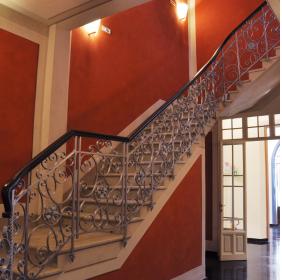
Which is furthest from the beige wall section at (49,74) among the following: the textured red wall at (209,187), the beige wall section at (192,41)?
the beige wall section at (192,41)

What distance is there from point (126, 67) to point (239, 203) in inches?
132

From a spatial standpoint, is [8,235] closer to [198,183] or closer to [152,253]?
[152,253]

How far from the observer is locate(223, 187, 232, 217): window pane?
660 centimetres

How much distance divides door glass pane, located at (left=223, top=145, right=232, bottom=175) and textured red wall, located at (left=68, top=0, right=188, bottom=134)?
166 cm

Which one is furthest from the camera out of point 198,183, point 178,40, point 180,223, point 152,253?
point 178,40

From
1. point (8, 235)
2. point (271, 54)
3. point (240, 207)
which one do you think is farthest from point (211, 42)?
point (8, 235)

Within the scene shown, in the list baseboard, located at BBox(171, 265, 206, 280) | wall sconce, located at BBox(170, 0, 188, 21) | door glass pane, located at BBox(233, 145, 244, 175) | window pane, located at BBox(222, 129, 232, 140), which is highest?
wall sconce, located at BBox(170, 0, 188, 21)

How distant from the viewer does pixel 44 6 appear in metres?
3.78

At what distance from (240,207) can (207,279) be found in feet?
6.53

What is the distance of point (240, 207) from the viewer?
21.3ft

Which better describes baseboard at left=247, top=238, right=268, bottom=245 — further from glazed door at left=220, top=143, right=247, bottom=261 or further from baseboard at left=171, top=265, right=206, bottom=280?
baseboard at left=171, top=265, right=206, bottom=280

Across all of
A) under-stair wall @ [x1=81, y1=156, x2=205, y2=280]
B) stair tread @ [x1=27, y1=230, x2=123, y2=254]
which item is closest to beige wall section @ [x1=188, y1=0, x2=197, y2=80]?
under-stair wall @ [x1=81, y1=156, x2=205, y2=280]

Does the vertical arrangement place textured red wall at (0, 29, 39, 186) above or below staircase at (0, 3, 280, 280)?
above

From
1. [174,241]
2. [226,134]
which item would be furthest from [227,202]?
[174,241]
